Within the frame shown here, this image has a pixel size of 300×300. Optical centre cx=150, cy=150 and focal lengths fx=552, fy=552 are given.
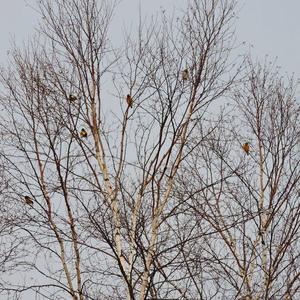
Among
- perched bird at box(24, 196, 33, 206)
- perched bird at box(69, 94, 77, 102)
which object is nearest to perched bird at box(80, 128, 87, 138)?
perched bird at box(69, 94, 77, 102)

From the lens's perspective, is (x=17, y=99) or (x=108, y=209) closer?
(x=108, y=209)

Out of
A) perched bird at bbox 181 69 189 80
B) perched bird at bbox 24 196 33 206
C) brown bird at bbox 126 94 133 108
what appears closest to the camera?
perched bird at bbox 181 69 189 80

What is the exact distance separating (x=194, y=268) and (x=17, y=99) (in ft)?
10.5

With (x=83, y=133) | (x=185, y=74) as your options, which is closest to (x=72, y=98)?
(x=83, y=133)

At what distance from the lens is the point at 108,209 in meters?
5.65

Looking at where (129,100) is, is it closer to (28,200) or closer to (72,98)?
(72,98)

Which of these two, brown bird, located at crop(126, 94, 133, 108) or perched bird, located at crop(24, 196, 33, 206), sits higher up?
brown bird, located at crop(126, 94, 133, 108)

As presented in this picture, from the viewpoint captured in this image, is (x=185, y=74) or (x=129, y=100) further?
(x=129, y=100)

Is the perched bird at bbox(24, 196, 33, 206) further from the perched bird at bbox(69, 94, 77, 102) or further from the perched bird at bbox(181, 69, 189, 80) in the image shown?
the perched bird at bbox(181, 69, 189, 80)

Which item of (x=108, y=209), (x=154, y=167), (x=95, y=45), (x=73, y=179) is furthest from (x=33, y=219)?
(x=95, y=45)

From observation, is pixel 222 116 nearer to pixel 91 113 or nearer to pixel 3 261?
pixel 91 113

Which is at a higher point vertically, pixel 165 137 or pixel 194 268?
pixel 165 137

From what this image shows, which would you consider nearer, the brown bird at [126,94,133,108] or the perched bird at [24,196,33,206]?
the brown bird at [126,94,133,108]

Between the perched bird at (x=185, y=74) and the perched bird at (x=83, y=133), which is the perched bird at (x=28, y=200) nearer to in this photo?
the perched bird at (x=83, y=133)
